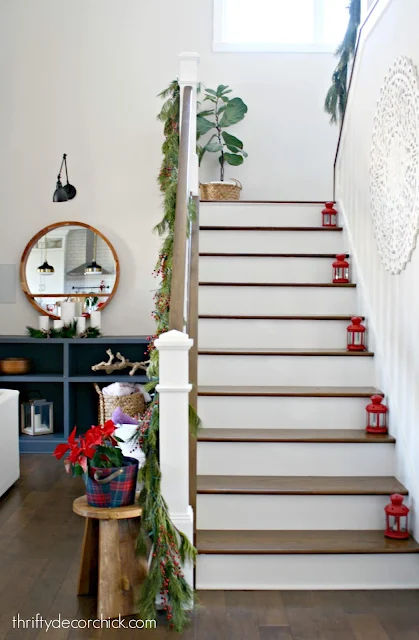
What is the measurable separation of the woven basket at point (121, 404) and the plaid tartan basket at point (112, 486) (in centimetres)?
293

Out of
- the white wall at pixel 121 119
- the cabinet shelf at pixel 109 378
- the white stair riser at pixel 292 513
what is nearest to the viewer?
the white stair riser at pixel 292 513

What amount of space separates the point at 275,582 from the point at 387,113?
244 centimetres

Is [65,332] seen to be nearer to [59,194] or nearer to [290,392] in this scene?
[59,194]

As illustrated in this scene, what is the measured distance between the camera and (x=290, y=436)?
3.70 metres

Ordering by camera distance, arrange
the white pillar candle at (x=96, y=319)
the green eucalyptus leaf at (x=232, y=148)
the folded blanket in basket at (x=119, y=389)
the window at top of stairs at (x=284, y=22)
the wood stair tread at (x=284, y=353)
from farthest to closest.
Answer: the window at top of stairs at (x=284, y=22), the green eucalyptus leaf at (x=232, y=148), the white pillar candle at (x=96, y=319), the folded blanket in basket at (x=119, y=389), the wood stair tread at (x=284, y=353)

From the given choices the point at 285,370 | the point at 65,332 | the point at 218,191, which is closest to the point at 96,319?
the point at 65,332

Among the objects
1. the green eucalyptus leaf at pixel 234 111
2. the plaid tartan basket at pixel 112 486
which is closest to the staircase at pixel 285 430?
the plaid tartan basket at pixel 112 486

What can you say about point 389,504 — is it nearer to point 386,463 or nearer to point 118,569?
point 386,463

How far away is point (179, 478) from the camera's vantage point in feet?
9.74

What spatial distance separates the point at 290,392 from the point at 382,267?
0.86 meters

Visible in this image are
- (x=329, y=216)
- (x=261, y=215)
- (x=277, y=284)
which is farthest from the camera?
(x=261, y=215)

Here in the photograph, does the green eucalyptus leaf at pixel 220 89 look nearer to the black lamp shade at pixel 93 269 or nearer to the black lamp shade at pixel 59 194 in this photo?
the black lamp shade at pixel 59 194

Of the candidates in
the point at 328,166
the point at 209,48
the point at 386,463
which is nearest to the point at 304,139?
the point at 328,166

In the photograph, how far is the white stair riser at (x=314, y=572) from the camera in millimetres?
3230
